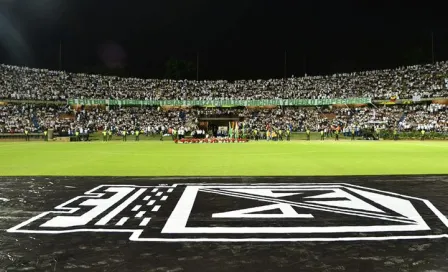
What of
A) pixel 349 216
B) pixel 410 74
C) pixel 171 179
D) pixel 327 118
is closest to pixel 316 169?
pixel 171 179

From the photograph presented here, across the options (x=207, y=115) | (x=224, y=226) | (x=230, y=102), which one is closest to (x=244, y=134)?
(x=207, y=115)

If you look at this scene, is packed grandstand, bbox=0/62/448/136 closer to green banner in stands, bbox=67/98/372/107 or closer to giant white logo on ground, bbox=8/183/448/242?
green banner in stands, bbox=67/98/372/107

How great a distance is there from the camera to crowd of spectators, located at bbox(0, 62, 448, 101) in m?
64.4

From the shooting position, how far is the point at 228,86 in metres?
79.4

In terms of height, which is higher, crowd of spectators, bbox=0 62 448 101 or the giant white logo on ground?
crowd of spectators, bbox=0 62 448 101

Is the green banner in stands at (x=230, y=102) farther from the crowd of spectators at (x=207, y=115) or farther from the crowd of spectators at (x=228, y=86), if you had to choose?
the crowd of spectators at (x=228, y=86)

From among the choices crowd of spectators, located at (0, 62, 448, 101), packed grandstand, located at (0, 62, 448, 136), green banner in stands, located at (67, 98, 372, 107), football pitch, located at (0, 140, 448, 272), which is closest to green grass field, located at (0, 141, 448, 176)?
football pitch, located at (0, 140, 448, 272)

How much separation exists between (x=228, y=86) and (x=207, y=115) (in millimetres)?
12176

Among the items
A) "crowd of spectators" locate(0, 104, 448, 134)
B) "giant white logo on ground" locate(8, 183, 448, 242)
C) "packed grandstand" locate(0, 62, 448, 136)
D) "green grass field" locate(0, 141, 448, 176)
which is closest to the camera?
"giant white logo on ground" locate(8, 183, 448, 242)

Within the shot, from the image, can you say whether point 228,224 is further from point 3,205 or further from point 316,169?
point 316,169

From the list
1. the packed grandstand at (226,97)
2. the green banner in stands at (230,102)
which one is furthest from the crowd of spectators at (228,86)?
the green banner in stands at (230,102)

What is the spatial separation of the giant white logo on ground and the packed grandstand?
153 feet

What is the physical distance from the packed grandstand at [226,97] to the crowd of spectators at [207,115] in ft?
0.48

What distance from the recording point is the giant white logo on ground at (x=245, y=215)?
5648 mm
